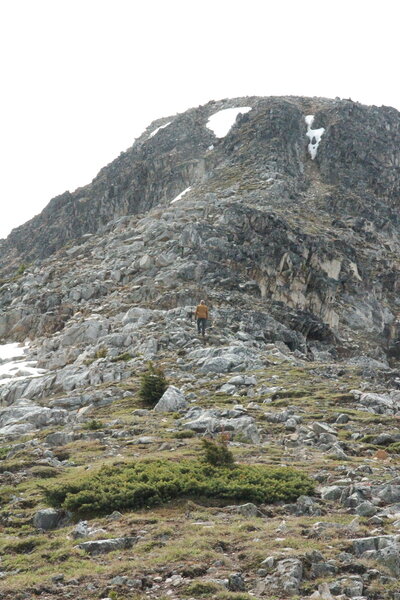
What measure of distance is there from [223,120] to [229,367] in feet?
254

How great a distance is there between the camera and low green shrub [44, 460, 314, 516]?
1115 cm

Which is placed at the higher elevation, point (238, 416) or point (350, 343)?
point (238, 416)

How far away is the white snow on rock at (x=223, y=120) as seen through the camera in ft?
302

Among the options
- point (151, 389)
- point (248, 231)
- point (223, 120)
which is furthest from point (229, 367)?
point (223, 120)

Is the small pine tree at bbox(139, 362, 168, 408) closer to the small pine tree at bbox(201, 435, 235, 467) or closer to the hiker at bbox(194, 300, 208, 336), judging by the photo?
the hiker at bbox(194, 300, 208, 336)

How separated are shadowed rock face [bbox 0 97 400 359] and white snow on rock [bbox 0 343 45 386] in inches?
89.5

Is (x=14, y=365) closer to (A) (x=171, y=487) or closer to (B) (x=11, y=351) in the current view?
(B) (x=11, y=351)

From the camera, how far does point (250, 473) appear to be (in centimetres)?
1198

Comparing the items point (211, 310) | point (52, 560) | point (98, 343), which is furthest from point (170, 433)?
point (211, 310)

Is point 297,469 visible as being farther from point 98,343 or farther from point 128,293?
point 128,293

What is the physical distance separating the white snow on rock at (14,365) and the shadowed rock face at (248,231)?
Result: 2.27 meters

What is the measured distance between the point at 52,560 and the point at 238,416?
9.89 metres

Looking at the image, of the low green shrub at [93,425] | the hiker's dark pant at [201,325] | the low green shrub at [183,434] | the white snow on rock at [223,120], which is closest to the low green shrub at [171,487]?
the low green shrub at [183,434]

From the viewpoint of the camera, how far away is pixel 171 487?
1150 centimetres
